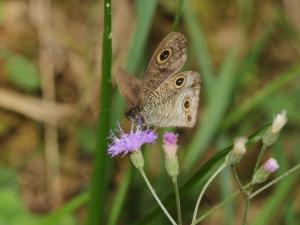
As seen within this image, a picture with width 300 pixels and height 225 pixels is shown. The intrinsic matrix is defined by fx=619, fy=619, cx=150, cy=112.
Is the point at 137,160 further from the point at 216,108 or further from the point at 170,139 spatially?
the point at 216,108

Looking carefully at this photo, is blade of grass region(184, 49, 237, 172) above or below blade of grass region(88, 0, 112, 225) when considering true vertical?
above

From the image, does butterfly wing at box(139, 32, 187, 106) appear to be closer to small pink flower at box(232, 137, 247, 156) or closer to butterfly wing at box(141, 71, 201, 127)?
butterfly wing at box(141, 71, 201, 127)

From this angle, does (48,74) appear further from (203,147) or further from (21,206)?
(203,147)

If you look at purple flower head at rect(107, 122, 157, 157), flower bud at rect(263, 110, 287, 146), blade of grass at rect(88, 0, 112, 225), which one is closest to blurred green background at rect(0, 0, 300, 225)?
blade of grass at rect(88, 0, 112, 225)

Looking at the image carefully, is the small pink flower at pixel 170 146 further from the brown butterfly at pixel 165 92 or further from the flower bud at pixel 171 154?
the brown butterfly at pixel 165 92

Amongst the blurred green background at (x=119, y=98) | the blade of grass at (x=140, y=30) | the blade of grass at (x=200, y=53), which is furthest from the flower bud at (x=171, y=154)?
the blade of grass at (x=200, y=53)

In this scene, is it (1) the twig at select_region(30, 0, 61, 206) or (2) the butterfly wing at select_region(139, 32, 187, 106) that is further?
(1) the twig at select_region(30, 0, 61, 206)

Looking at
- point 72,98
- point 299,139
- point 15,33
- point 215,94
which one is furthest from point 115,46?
point 299,139
